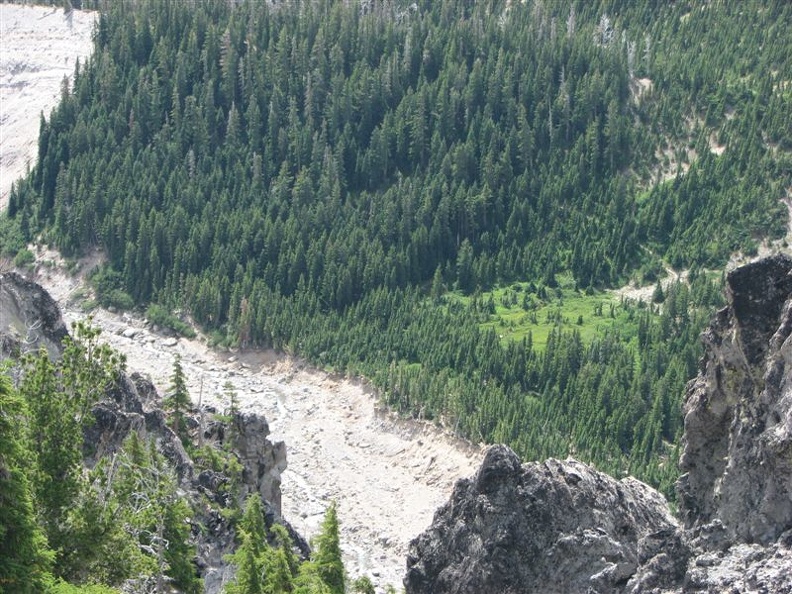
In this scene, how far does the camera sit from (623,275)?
519 feet

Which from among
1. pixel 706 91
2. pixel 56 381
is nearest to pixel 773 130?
pixel 706 91

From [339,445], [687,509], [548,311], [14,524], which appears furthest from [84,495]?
[548,311]

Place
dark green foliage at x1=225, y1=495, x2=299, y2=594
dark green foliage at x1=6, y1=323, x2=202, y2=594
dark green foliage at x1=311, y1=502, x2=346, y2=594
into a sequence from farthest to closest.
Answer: dark green foliage at x1=311, y1=502, x2=346, y2=594
dark green foliage at x1=225, y1=495, x2=299, y2=594
dark green foliage at x1=6, y1=323, x2=202, y2=594

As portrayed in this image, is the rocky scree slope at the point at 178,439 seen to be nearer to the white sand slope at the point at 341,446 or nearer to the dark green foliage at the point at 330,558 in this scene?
the dark green foliage at the point at 330,558

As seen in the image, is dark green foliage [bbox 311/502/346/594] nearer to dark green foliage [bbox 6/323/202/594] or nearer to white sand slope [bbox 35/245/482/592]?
dark green foliage [bbox 6/323/202/594]

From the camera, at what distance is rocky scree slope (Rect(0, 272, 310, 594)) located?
6675 centimetres

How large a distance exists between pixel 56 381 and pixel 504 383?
78.3 m

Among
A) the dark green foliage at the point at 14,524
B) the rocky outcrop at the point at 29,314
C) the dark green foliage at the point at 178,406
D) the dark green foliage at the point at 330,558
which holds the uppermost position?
the dark green foliage at the point at 14,524

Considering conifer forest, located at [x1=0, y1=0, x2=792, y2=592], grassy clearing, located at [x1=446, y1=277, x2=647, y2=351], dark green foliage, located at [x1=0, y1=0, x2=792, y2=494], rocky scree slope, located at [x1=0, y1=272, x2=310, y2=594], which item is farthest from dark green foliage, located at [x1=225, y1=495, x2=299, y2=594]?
grassy clearing, located at [x1=446, y1=277, x2=647, y2=351]

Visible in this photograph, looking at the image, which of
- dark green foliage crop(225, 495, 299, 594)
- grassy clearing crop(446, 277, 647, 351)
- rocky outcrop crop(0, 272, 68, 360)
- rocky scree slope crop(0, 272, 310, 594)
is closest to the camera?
dark green foliage crop(225, 495, 299, 594)

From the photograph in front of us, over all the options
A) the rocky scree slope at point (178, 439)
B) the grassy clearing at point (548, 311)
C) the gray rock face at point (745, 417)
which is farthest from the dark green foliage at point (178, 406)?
the grassy clearing at point (548, 311)

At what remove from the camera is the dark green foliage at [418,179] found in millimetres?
143250

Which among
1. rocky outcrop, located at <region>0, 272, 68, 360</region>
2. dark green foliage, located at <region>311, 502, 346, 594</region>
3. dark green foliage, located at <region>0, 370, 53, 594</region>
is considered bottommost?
dark green foliage, located at <region>311, 502, 346, 594</region>

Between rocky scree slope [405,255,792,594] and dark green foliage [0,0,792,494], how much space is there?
3230 inches
